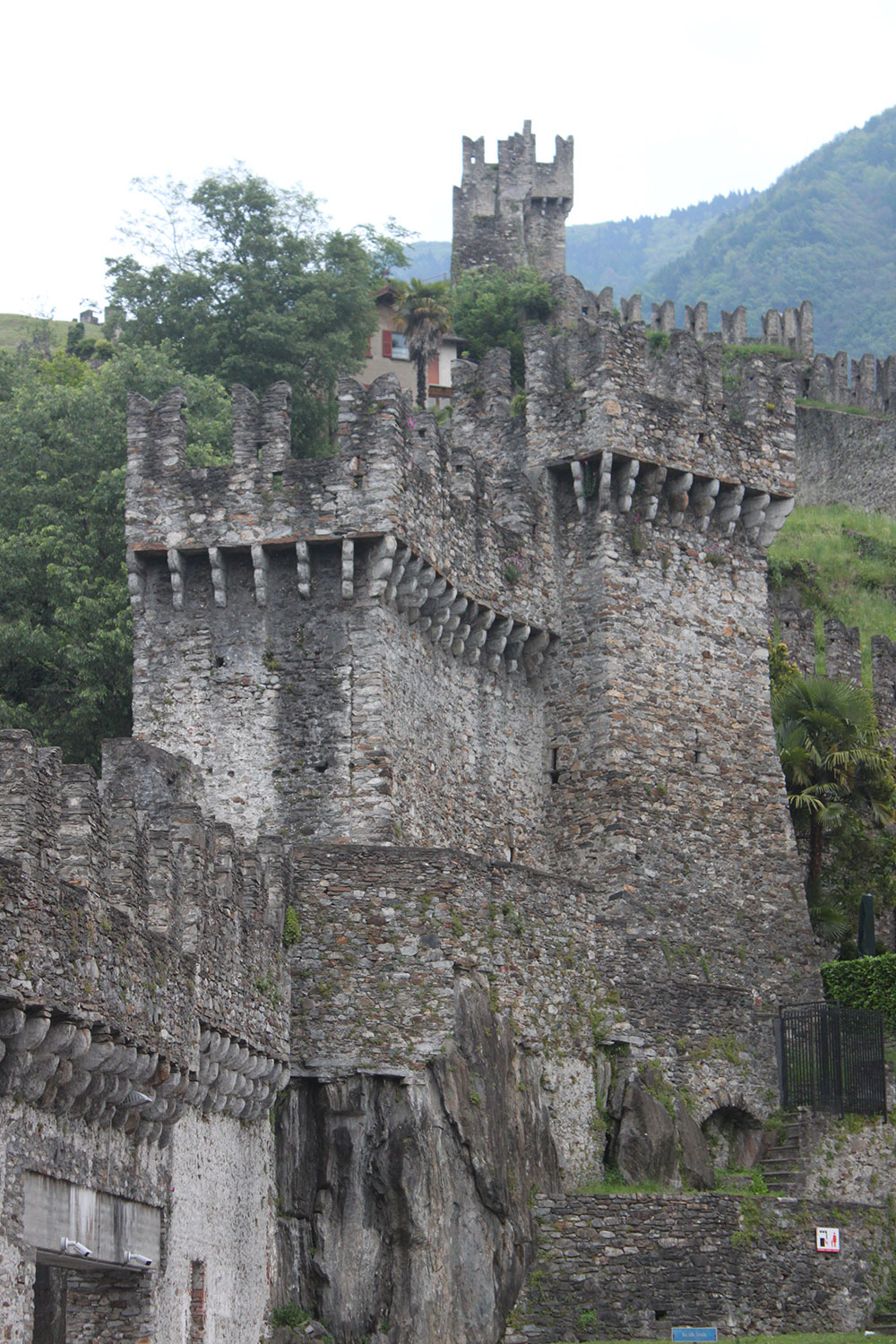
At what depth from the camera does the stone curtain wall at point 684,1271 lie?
23.4 metres

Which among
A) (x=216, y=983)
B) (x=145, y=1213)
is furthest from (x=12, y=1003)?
(x=216, y=983)

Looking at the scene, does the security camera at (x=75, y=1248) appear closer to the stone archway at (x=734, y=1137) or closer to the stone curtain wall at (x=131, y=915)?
the stone curtain wall at (x=131, y=915)

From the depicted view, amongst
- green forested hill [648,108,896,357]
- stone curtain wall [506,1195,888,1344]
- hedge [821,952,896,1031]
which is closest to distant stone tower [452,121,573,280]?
hedge [821,952,896,1031]

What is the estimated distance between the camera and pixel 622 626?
30859 millimetres

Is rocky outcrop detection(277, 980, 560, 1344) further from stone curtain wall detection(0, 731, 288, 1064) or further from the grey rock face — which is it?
the grey rock face

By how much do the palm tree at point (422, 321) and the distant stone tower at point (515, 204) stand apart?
1411cm

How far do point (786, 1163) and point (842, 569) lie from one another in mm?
25372

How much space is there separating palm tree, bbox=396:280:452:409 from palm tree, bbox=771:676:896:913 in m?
20.0

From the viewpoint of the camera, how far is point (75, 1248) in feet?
Answer: 51.6

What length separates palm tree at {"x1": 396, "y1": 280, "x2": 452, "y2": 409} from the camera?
52.0 m

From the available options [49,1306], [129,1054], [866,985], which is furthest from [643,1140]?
[129,1054]

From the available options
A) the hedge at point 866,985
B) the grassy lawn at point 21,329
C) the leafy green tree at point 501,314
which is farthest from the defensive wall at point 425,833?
the grassy lawn at point 21,329

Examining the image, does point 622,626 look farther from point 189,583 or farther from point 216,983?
point 216,983

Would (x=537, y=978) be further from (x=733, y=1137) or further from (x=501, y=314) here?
(x=501, y=314)
